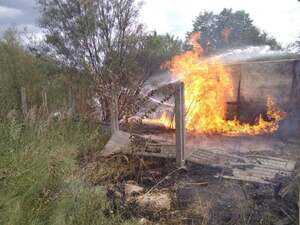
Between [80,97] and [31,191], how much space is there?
6973mm

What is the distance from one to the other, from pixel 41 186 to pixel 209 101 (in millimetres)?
8080

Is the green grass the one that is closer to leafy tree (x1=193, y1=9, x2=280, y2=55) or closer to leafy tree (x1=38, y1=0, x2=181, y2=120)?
leafy tree (x1=38, y1=0, x2=181, y2=120)

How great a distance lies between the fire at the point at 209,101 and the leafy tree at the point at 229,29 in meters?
14.3

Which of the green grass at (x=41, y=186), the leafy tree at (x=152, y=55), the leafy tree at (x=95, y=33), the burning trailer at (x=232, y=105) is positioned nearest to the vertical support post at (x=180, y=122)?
the green grass at (x=41, y=186)

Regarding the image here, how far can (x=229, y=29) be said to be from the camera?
31531 millimetres

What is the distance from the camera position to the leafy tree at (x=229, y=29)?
1067 inches

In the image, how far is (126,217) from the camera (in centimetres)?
503

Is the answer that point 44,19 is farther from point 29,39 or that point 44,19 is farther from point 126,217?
point 126,217

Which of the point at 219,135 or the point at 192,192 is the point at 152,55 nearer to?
the point at 219,135

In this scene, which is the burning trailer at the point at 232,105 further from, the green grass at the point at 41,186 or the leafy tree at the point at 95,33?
the green grass at the point at 41,186

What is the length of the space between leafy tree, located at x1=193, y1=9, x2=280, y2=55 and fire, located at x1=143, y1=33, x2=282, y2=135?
14.3 m

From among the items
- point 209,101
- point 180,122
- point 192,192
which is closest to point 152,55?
point 209,101

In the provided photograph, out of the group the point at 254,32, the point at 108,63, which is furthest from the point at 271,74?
the point at 254,32

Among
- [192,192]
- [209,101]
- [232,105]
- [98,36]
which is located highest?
[98,36]
